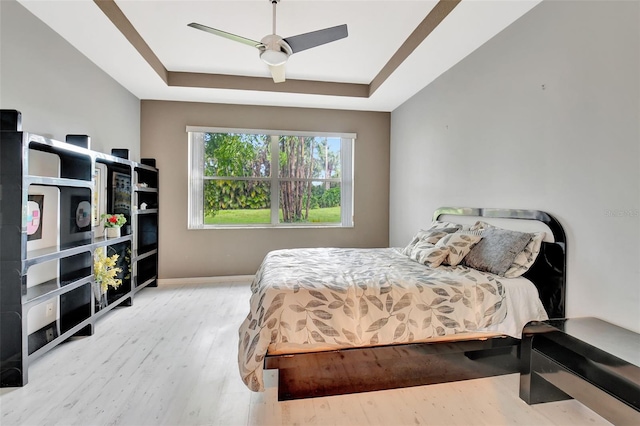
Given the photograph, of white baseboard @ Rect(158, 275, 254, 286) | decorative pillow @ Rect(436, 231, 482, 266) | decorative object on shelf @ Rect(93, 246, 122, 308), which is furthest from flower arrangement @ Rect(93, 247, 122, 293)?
decorative pillow @ Rect(436, 231, 482, 266)

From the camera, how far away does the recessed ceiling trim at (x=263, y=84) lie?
150 inches

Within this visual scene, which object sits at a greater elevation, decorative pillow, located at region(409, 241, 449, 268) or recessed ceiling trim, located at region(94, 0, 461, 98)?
recessed ceiling trim, located at region(94, 0, 461, 98)

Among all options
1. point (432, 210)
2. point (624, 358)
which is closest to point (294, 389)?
point (624, 358)

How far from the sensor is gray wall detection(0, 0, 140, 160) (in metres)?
2.19

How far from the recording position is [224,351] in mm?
2412

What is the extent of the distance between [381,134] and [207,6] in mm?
3098

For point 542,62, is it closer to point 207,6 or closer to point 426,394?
point 426,394

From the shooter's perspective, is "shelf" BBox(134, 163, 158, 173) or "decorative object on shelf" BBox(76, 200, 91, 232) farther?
"shelf" BBox(134, 163, 158, 173)

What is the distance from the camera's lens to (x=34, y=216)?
7.86ft

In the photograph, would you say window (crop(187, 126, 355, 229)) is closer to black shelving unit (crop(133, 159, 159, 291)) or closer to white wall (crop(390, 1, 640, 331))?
black shelving unit (crop(133, 159, 159, 291))

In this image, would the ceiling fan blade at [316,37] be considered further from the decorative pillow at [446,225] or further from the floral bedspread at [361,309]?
the decorative pillow at [446,225]

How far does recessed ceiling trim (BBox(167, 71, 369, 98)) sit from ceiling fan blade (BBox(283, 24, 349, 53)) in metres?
1.63

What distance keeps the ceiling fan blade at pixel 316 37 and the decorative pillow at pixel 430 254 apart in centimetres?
188

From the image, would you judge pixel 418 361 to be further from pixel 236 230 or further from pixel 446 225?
pixel 236 230
